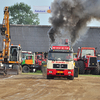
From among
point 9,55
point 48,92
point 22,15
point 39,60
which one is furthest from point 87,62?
point 22,15

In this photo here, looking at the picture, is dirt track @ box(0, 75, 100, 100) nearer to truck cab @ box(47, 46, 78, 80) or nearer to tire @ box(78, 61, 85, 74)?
truck cab @ box(47, 46, 78, 80)

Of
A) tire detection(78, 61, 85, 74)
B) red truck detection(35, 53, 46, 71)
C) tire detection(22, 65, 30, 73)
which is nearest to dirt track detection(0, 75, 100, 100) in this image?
tire detection(78, 61, 85, 74)

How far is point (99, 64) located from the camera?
88.8 ft

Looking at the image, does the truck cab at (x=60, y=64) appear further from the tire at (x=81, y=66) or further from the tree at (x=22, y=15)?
the tree at (x=22, y=15)

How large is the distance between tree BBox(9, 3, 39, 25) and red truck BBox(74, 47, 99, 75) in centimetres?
5149

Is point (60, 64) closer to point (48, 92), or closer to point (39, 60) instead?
point (48, 92)

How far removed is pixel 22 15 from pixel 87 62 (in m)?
56.2

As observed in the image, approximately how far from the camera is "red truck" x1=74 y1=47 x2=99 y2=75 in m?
26.1

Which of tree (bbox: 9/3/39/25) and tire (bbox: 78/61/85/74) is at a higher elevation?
tree (bbox: 9/3/39/25)

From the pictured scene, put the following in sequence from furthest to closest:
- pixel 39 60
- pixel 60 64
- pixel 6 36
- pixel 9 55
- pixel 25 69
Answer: pixel 39 60 < pixel 25 69 < pixel 6 36 < pixel 9 55 < pixel 60 64

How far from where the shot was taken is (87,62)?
2619cm

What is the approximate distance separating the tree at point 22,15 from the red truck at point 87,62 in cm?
5149

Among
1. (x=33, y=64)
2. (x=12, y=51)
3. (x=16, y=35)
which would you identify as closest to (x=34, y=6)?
(x=16, y=35)

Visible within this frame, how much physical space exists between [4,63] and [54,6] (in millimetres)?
7887
